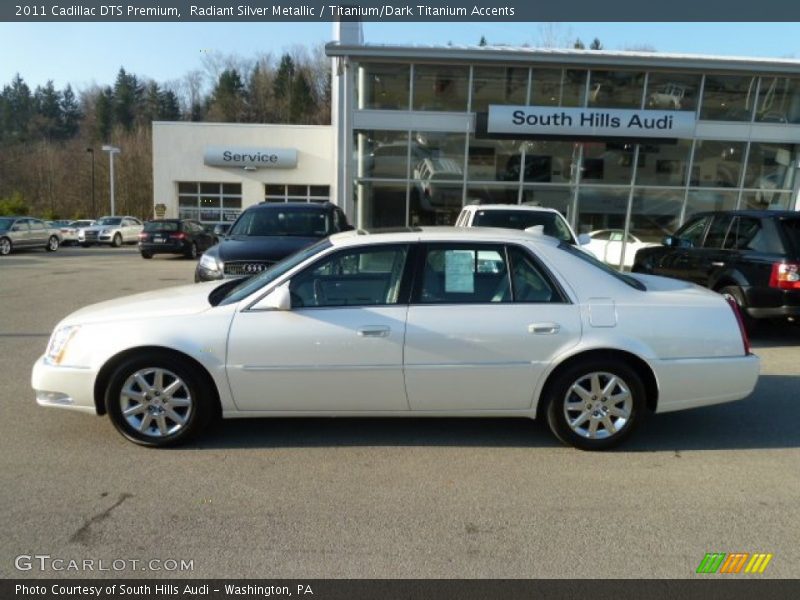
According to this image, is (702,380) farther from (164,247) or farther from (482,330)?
(164,247)

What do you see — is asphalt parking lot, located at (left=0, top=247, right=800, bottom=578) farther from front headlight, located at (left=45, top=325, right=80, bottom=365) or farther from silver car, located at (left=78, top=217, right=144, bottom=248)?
silver car, located at (left=78, top=217, right=144, bottom=248)

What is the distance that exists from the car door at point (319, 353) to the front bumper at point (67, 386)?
39.8 inches

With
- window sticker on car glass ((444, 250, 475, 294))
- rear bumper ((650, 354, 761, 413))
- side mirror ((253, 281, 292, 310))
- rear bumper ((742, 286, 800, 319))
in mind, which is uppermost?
window sticker on car glass ((444, 250, 475, 294))

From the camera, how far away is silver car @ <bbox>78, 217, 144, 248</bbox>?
2792 cm

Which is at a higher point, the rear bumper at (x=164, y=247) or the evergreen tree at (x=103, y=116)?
the evergreen tree at (x=103, y=116)

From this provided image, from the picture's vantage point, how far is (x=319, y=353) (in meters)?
3.82

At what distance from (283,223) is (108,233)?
2311 cm

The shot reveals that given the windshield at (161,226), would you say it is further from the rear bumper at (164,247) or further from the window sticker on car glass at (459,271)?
the window sticker on car glass at (459,271)

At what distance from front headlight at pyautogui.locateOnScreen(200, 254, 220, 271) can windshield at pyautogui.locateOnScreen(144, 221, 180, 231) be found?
523 inches

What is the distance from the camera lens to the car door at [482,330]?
386 cm

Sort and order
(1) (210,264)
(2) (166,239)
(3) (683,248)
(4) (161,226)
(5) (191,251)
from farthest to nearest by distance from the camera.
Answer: (5) (191,251)
(4) (161,226)
(2) (166,239)
(3) (683,248)
(1) (210,264)

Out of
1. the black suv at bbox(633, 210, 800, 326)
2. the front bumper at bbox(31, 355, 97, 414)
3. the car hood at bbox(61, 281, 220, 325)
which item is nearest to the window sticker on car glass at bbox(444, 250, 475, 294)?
the car hood at bbox(61, 281, 220, 325)

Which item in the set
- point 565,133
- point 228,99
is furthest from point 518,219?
point 228,99

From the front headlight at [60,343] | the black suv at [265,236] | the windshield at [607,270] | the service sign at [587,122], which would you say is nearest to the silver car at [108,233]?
the service sign at [587,122]
